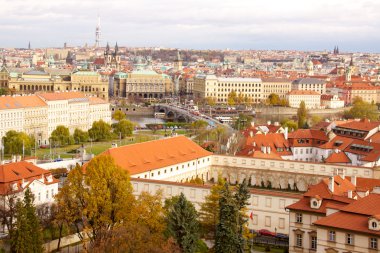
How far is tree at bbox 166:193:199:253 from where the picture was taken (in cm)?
2900

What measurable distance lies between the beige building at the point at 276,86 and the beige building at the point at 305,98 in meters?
15.9

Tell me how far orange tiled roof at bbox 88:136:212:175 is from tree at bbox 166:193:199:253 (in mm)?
12333

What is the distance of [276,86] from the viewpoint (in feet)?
478

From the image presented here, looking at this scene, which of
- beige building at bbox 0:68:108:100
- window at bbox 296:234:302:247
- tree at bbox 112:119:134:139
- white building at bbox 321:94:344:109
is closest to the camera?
window at bbox 296:234:302:247

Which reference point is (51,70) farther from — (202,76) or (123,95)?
(202,76)

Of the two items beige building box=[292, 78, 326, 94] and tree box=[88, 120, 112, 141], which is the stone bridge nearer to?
tree box=[88, 120, 112, 141]

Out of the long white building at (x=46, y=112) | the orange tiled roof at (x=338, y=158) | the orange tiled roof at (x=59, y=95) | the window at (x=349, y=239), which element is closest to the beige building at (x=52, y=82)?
the long white building at (x=46, y=112)

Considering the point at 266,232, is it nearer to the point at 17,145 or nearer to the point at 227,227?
the point at 227,227

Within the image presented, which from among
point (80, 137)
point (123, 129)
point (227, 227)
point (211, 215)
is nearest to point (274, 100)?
point (123, 129)

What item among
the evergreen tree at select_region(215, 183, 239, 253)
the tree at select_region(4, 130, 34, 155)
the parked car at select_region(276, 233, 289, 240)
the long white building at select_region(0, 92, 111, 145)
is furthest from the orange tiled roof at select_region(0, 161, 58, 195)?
the long white building at select_region(0, 92, 111, 145)

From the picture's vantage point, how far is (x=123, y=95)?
155 metres

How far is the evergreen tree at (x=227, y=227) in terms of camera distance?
27.9 metres

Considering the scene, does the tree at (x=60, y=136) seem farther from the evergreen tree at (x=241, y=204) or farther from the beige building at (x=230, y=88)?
the beige building at (x=230, y=88)

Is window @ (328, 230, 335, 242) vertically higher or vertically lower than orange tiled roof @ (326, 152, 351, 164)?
higher
